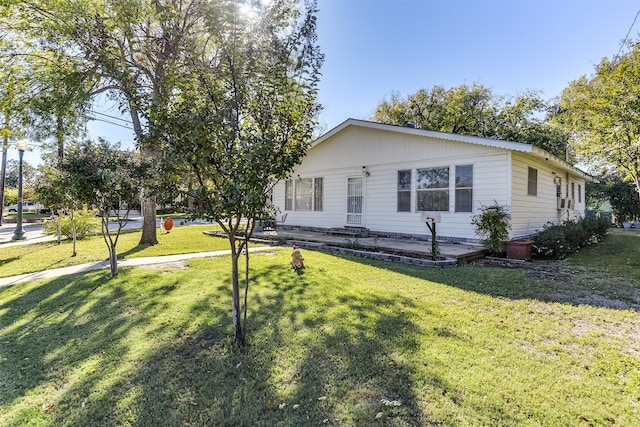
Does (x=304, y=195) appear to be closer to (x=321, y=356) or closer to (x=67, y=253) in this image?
(x=67, y=253)

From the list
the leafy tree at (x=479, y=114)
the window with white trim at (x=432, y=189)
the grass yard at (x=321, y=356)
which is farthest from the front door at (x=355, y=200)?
the leafy tree at (x=479, y=114)

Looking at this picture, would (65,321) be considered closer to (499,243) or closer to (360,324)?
(360,324)

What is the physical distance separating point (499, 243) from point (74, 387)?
889 centimetres

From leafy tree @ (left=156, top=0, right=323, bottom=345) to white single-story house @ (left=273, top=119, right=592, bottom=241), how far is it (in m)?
4.72

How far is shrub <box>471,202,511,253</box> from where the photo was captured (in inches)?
332

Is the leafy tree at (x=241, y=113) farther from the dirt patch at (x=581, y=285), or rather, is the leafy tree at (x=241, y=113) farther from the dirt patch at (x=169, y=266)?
the dirt patch at (x=581, y=285)

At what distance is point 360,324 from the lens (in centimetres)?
385

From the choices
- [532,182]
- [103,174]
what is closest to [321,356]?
[103,174]

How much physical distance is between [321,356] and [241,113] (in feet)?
8.32

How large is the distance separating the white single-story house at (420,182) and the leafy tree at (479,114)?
7761 mm

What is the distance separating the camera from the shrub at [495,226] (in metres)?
8.43

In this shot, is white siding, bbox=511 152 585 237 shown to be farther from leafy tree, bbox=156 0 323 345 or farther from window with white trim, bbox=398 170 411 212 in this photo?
leafy tree, bbox=156 0 323 345

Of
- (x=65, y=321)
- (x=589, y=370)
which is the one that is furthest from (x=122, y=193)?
(x=589, y=370)

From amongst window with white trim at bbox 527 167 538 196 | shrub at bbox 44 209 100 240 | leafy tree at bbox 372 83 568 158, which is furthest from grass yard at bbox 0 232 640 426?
leafy tree at bbox 372 83 568 158
